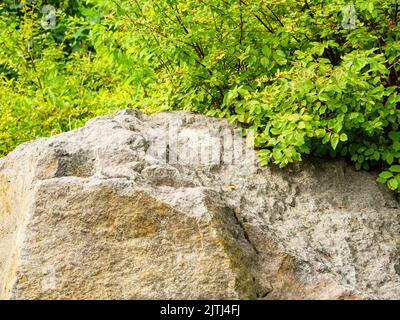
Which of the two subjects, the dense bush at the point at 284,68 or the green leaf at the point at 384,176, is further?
the green leaf at the point at 384,176

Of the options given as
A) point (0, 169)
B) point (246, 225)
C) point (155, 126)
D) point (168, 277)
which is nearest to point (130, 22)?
point (155, 126)

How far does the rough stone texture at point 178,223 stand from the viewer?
3.02 m

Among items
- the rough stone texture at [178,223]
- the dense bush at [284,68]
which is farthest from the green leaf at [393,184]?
the rough stone texture at [178,223]

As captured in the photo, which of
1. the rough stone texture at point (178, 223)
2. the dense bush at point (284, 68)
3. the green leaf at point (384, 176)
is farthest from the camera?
the green leaf at point (384, 176)

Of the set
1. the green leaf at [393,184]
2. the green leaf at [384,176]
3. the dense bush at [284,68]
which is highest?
the dense bush at [284,68]

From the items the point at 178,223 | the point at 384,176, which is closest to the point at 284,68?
the point at 384,176

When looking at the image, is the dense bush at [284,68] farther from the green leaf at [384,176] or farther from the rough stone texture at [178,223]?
the rough stone texture at [178,223]

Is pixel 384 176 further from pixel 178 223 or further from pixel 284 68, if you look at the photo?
pixel 178 223

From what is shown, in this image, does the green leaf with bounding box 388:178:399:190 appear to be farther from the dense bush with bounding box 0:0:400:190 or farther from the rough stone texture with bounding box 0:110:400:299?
the rough stone texture with bounding box 0:110:400:299

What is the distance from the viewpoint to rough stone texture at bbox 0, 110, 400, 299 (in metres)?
→ 3.02

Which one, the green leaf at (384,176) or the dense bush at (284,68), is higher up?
the dense bush at (284,68)

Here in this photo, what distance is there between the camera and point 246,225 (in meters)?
3.40

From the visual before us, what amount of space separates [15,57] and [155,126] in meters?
2.61
